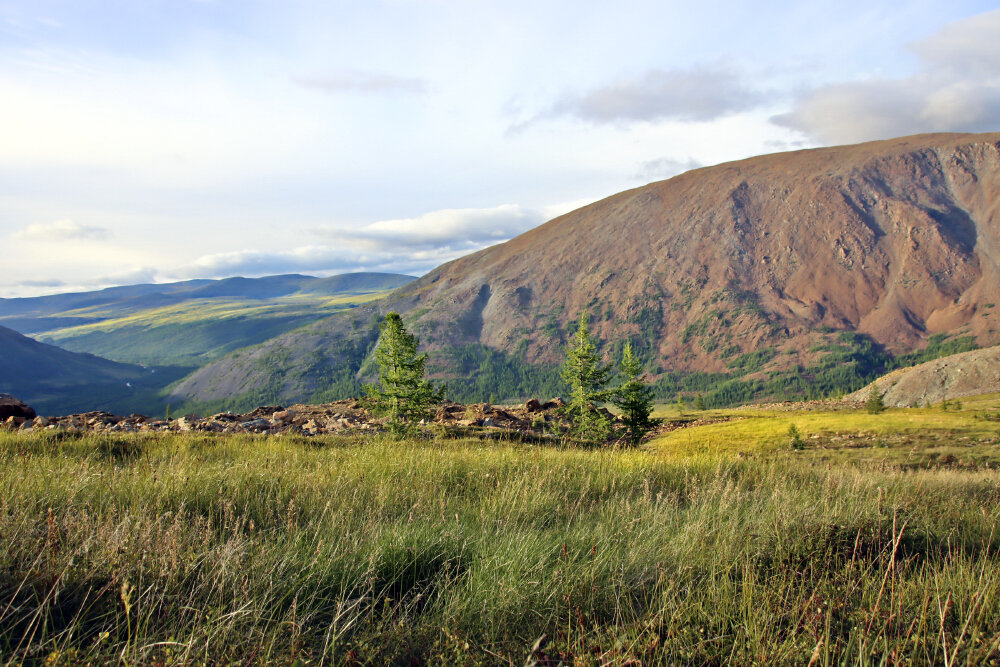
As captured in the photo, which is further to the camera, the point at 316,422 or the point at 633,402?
the point at 633,402

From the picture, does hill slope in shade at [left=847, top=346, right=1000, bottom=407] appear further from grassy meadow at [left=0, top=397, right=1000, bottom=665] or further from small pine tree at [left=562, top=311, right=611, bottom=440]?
grassy meadow at [left=0, top=397, right=1000, bottom=665]

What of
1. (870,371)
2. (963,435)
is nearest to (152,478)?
(963,435)

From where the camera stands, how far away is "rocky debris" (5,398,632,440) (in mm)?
15984

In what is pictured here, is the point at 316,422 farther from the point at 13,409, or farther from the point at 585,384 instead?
the point at 585,384

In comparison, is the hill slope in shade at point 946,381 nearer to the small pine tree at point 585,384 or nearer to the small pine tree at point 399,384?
the small pine tree at point 585,384

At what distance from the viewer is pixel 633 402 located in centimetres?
3566

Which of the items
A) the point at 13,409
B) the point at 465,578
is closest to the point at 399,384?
the point at 13,409

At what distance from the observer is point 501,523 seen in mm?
4820

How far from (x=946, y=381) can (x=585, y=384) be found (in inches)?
3812

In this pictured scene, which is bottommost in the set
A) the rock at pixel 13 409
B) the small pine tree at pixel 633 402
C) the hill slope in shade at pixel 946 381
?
the hill slope in shade at pixel 946 381

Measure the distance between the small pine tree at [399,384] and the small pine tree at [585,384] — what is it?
11.6 metres

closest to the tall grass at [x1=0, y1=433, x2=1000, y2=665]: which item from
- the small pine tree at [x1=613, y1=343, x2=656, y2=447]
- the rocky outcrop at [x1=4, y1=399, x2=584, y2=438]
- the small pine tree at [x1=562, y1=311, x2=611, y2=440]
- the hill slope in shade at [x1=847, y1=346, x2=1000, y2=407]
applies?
the rocky outcrop at [x1=4, y1=399, x2=584, y2=438]

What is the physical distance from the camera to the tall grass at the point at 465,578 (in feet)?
9.12

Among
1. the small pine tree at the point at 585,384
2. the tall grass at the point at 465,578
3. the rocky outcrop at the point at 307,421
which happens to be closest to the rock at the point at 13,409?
the rocky outcrop at the point at 307,421
